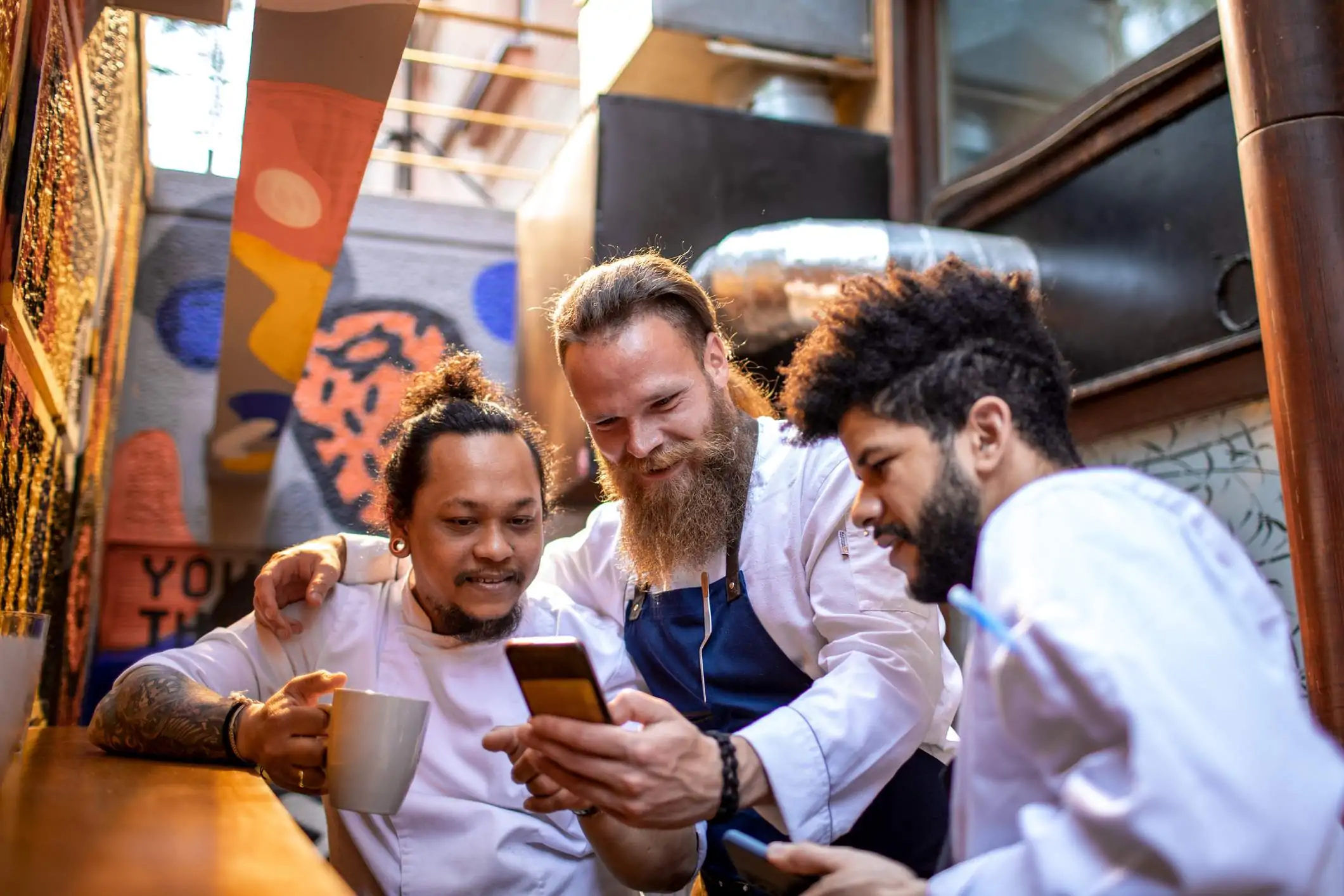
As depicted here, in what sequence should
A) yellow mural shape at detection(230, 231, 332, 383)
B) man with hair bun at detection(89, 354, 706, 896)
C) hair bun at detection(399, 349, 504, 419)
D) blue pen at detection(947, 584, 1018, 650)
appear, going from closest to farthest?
1. blue pen at detection(947, 584, 1018, 650)
2. man with hair bun at detection(89, 354, 706, 896)
3. hair bun at detection(399, 349, 504, 419)
4. yellow mural shape at detection(230, 231, 332, 383)

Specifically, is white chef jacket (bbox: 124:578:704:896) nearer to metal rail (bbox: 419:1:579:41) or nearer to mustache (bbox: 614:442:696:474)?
mustache (bbox: 614:442:696:474)

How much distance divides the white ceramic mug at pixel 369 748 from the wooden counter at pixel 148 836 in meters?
0.09

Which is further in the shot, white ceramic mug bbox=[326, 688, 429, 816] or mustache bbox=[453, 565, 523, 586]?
mustache bbox=[453, 565, 523, 586]

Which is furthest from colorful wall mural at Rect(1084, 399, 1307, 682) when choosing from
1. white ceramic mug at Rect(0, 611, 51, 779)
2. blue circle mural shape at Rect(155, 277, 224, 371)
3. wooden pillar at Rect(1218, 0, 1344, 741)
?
blue circle mural shape at Rect(155, 277, 224, 371)

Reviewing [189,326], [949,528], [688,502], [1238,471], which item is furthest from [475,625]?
[189,326]

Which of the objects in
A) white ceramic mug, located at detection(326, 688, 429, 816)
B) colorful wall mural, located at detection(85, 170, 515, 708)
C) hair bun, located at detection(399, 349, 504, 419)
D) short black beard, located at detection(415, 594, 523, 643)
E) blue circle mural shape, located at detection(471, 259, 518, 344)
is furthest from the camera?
blue circle mural shape, located at detection(471, 259, 518, 344)

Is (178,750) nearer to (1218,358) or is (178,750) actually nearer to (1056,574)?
(1056,574)

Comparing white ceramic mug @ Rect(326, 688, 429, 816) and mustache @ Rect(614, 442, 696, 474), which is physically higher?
mustache @ Rect(614, 442, 696, 474)

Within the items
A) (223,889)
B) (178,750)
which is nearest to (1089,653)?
(223,889)

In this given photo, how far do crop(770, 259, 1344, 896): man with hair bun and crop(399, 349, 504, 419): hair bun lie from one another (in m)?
1.20

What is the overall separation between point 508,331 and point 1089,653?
442cm

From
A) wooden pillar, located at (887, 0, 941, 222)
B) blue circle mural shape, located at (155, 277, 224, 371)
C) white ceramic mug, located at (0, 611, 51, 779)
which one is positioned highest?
wooden pillar, located at (887, 0, 941, 222)

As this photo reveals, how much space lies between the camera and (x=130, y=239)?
4.06 metres

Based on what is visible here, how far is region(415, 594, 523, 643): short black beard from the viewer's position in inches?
80.5
